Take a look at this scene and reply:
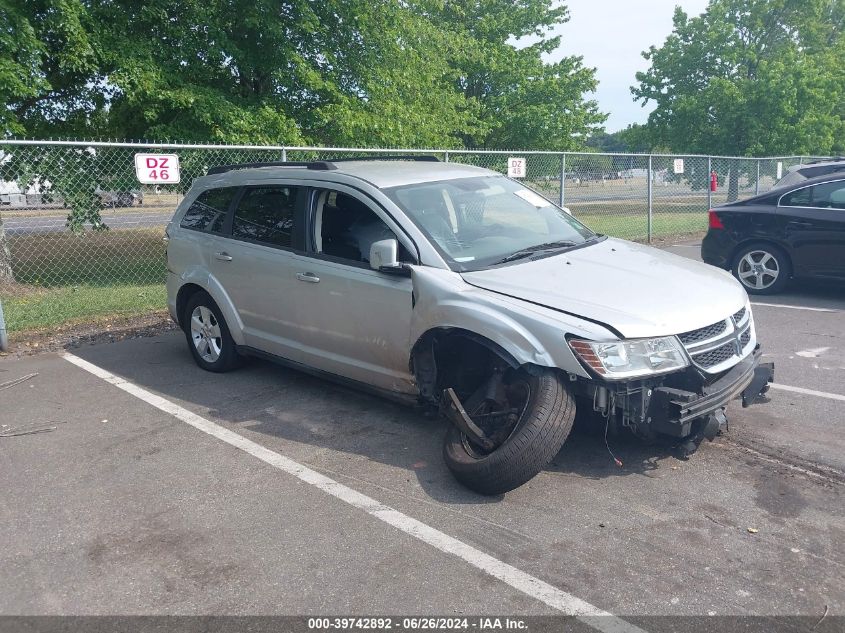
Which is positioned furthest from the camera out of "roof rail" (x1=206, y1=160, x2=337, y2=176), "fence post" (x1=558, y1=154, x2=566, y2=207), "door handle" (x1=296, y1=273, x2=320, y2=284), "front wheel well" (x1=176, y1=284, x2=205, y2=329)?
"fence post" (x1=558, y1=154, x2=566, y2=207)

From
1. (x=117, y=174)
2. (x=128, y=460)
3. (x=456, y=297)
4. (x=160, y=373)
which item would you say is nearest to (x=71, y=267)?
(x=117, y=174)

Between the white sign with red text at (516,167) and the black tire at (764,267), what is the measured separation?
3.77 m

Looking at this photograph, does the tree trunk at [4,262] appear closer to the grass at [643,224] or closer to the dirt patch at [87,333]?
the dirt patch at [87,333]

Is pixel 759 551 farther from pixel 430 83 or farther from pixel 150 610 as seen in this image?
pixel 430 83

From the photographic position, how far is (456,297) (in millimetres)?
4363

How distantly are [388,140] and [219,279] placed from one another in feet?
25.4

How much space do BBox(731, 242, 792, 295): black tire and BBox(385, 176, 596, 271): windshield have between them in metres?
4.82

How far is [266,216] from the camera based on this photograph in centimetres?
588

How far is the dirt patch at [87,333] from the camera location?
25.2ft

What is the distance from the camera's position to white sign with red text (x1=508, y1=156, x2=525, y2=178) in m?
11.9

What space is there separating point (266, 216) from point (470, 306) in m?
2.32

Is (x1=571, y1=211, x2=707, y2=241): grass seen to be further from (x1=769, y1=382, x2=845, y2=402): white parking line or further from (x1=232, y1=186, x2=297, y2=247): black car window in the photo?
(x1=232, y1=186, x2=297, y2=247): black car window

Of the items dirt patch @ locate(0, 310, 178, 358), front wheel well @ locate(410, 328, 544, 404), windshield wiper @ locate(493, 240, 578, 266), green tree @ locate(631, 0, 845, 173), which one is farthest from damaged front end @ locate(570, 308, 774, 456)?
green tree @ locate(631, 0, 845, 173)

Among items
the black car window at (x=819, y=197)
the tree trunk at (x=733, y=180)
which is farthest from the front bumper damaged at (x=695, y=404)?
the tree trunk at (x=733, y=180)
